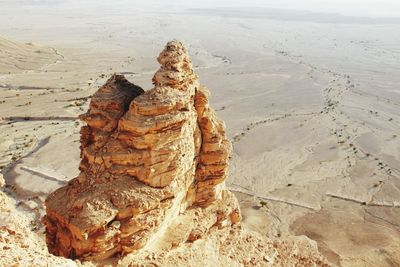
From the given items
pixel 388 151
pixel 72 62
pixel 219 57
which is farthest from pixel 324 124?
pixel 72 62

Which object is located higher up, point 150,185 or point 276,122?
point 150,185

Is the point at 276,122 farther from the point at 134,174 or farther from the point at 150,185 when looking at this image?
the point at 134,174

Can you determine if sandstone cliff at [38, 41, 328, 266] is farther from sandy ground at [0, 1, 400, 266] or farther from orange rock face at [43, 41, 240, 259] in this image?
sandy ground at [0, 1, 400, 266]

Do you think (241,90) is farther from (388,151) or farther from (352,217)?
(352,217)

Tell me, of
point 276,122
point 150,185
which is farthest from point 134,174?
point 276,122

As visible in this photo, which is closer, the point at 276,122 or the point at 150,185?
the point at 150,185

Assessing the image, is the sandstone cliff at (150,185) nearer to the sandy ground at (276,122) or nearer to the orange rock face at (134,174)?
the orange rock face at (134,174)

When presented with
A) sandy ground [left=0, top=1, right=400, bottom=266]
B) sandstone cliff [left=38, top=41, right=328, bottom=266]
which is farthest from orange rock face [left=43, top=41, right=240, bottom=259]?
sandy ground [left=0, top=1, right=400, bottom=266]
